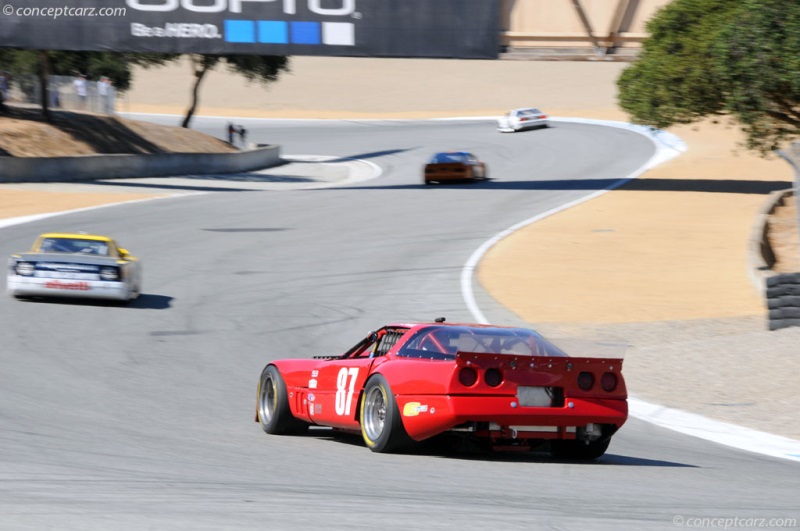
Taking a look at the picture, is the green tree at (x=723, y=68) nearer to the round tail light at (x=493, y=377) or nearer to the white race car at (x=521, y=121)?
the white race car at (x=521, y=121)

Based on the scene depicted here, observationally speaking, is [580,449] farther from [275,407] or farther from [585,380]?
[275,407]

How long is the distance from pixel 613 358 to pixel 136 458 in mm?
3499

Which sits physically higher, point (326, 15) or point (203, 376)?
point (326, 15)

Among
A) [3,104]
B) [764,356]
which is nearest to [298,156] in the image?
[3,104]

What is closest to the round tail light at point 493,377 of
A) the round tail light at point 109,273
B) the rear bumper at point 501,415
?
the rear bumper at point 501,415

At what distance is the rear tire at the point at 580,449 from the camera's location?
8.98m

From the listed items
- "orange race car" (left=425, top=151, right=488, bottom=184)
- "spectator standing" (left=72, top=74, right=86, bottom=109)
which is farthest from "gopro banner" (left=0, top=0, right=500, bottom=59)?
"spectator standing" (left=72, top=74, right=86, bottom=109)

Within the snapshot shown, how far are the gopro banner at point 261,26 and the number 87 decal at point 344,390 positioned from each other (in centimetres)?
2700

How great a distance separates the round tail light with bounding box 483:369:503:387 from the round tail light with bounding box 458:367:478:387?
7cm

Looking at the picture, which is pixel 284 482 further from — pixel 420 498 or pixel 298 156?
pixel 298 156

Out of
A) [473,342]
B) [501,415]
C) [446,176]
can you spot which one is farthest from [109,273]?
[446,176]

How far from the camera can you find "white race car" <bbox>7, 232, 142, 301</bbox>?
58.9 feet

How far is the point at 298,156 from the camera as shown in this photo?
203ft

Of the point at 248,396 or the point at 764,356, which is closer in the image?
the point at 248,396
